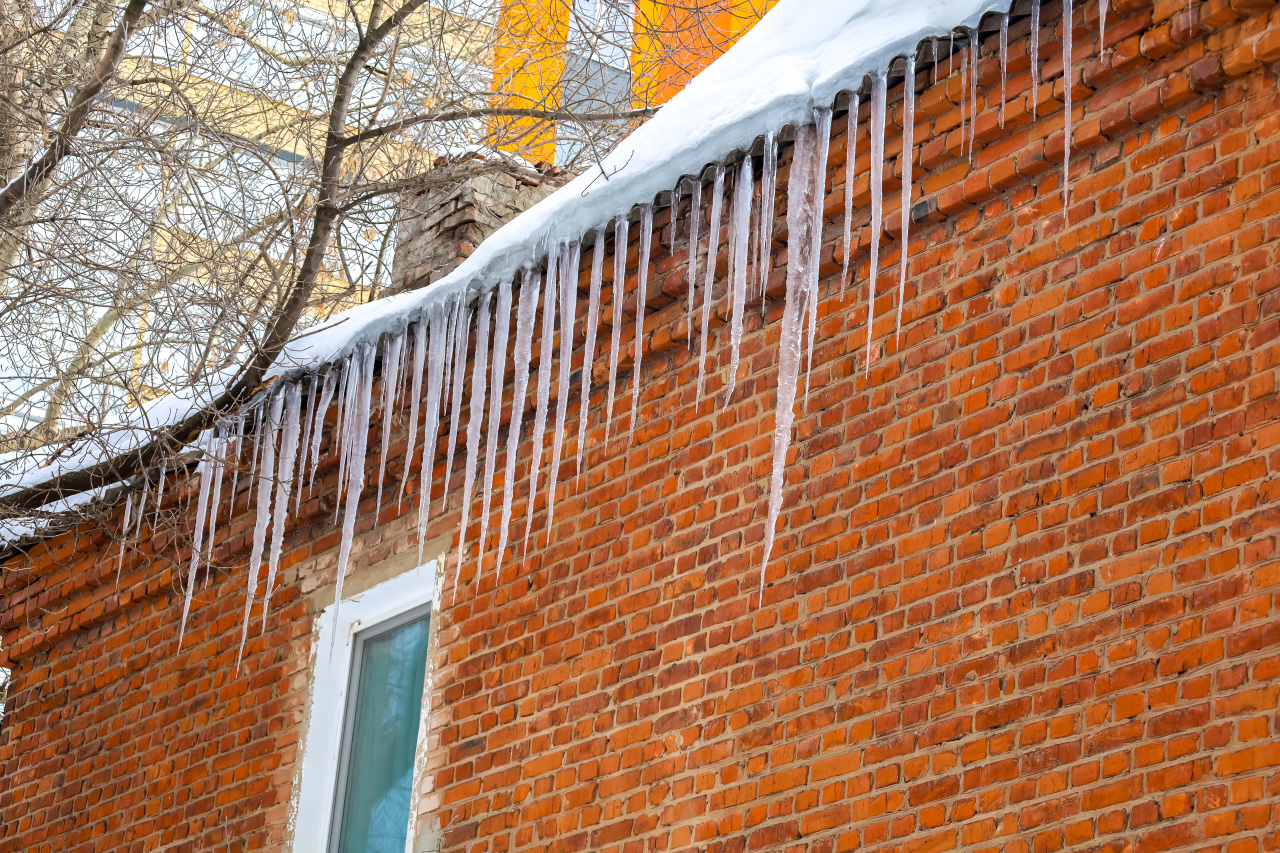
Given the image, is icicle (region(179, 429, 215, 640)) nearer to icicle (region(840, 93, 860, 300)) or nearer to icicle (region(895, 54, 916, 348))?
icicle (region(840, 93, 860, 300))

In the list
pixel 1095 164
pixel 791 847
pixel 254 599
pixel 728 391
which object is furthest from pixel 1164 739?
pixel 254 599

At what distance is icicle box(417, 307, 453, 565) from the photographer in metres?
5.33

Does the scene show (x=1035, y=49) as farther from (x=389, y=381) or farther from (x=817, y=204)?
(x=389, y=381)

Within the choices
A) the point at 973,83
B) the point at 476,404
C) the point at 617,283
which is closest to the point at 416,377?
the point at 476,404

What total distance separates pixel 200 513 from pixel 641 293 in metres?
2.34

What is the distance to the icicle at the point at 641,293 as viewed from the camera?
4.73 metres

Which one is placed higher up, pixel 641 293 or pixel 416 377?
pixel 416 377

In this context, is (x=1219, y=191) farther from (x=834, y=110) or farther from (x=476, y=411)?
(x=476, y=411)

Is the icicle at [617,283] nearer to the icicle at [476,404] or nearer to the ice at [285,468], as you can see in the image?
the icicle at [476,404]

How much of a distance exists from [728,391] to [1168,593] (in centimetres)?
163

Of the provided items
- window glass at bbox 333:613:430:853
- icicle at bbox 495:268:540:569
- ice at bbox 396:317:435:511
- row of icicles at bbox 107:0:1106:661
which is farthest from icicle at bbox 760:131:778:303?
window glass at bbox 333:613:430:853

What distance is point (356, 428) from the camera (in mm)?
5730

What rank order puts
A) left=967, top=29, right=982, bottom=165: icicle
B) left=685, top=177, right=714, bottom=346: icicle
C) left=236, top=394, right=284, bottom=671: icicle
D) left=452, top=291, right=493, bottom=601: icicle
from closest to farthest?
left=967, top=29, right=982, bottom=165: icicle → left=685, top=177, right=714, bottom=346: icicle → left=452, top=291, right=493, bottom=601: icicle → left=236, top=394, right=284, bottom=671: icicle

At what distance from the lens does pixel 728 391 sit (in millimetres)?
4539
